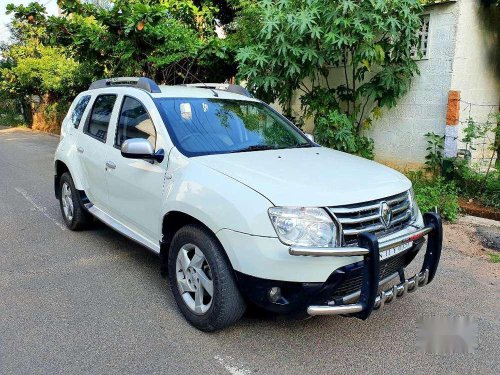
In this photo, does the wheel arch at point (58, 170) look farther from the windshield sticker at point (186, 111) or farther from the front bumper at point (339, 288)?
the front bumper at point (339, 288)

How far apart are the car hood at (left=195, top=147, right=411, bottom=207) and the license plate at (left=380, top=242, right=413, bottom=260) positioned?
0.35m

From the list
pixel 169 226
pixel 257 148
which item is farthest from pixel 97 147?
pixel 257 148

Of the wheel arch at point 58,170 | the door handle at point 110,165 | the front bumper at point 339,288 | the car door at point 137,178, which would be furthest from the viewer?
the wheel arch at point 58,170

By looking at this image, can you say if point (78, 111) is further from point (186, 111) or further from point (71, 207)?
point (186, 111)

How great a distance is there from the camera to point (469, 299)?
12.8 feet

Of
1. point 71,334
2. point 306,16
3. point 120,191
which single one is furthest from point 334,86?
point 71,334

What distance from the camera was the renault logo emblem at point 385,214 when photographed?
2.96 m

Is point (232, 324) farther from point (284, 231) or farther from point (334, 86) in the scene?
point (334, 86)

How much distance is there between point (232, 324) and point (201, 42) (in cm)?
738

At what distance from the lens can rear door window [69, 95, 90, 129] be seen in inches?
211

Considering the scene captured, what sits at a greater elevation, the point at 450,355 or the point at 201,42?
the point at 201,42

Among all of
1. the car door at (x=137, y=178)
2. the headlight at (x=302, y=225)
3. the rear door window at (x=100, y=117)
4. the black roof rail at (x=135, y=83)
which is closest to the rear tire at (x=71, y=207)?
the rear door window at (x=100, y=117)

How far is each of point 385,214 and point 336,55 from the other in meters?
4.53

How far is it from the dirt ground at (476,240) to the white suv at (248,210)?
5.68 ft
